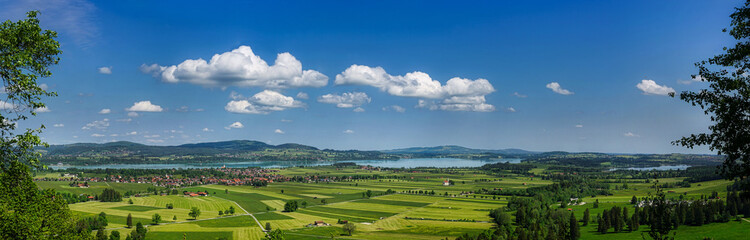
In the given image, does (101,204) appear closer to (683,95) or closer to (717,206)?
(683,95)

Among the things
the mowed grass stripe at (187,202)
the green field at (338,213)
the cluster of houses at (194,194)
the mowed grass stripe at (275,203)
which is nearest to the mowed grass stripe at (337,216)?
the green field at (338,213)

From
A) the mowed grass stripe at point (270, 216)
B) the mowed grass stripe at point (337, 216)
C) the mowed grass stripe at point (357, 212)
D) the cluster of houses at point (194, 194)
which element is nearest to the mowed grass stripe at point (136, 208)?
the mowed grass stripe at point (270, 216)

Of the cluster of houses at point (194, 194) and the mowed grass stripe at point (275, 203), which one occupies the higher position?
the cluster of houses at point (194, 194)

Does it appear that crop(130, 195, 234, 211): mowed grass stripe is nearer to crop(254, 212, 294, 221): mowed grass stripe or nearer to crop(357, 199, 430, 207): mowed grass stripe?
crop(254, 212, 294, 221): mowed grass stripe

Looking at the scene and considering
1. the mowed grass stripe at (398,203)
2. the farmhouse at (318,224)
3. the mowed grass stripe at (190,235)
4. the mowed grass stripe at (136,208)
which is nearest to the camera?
the mowed grass stripe at (190,235)

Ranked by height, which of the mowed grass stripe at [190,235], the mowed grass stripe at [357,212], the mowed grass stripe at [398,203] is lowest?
the mowed grass stripe at [357,212]

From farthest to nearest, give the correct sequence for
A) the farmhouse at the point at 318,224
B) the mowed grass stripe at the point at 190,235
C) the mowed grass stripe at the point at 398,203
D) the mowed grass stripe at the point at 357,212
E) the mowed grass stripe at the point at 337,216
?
the mowed grass stripe at the point at 398,203, the mowed grass stripe at the point at 357,212, the mowed grass stripe at the point at 337,216, the farmhouse at the point at 318,224, the mowed grass stripe at the point at 190,235

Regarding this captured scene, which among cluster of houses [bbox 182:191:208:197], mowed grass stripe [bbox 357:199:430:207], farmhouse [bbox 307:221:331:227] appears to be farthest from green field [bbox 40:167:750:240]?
cluster of houses [bbox 182:191:208:197]

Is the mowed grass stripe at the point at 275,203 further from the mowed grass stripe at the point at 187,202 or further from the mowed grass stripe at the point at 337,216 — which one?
the mowed grass stripe at the point at 337,216

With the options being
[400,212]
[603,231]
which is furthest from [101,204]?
[603,231]

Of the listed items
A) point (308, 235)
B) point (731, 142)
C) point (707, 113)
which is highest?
point (707, 113)

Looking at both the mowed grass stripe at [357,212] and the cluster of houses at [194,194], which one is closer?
the mowed grass stripe at [357,212]
